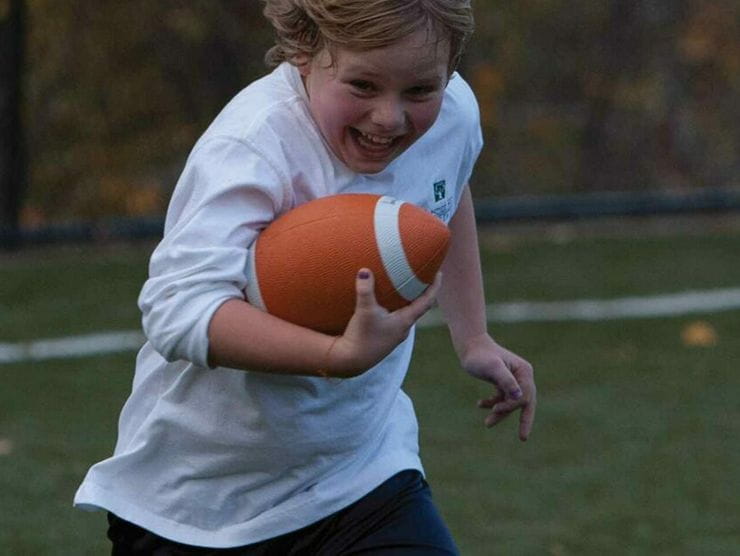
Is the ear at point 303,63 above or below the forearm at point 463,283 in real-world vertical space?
above

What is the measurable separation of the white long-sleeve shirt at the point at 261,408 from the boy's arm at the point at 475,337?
16cm

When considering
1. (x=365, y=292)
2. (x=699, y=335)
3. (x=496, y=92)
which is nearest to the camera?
(x=365, y=292)

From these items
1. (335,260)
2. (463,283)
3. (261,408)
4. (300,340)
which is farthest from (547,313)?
(300,340)

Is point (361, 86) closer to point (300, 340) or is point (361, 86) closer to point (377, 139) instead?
point (377, 139)

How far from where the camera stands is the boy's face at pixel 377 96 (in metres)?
2.66

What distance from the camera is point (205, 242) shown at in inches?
104

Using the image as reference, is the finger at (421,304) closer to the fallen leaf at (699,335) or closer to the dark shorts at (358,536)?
the dark shorts at (358,536)

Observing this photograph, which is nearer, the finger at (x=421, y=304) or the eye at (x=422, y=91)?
the finger at (x=421, y=304)

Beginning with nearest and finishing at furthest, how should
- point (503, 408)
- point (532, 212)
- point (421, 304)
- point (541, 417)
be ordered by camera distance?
1. point (421, 304)
2. point (503, 408)
3. point (541, 417)
4. point (532, 212)

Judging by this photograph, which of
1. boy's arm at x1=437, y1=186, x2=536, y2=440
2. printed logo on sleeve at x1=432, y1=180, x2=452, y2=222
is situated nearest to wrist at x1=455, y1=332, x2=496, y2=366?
boy's arm at x1=437, y1=186, x2=536, y2=440

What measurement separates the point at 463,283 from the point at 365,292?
0.94 meters

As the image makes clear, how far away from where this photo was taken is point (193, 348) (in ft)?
8.46

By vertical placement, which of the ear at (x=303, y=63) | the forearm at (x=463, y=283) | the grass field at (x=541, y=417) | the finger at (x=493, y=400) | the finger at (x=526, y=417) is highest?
the ear at (x=303, y=63)

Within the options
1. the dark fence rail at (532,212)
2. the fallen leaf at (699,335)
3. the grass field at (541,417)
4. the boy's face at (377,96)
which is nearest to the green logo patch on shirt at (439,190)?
the boy's face at (377,96)
